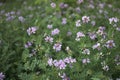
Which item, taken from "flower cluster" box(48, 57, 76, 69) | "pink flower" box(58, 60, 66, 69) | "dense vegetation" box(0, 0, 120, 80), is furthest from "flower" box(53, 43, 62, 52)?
"pink flower" box(58, 60, 66, 69)

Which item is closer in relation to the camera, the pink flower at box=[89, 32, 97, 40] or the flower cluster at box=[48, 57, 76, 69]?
the flower cluster at box=[48, 57, 76, 69]

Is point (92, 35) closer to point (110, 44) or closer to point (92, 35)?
point (92, 35)

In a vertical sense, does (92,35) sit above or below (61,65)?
above

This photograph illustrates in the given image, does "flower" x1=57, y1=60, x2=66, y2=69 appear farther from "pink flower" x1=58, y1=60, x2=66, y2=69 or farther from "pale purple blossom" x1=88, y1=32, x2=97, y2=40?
"pale purple blossom" x1=88, y1=32, x2=97, y2=40

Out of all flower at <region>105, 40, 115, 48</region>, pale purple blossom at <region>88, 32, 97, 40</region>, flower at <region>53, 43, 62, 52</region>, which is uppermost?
pale purple blossom at <region>88, 32, 97, 40</region>

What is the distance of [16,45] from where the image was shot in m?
3.97

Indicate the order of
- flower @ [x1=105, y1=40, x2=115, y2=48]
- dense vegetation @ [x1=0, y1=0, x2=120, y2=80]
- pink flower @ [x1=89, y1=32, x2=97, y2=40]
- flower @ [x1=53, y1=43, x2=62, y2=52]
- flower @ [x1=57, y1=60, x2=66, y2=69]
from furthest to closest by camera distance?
pink flower @ [x1=89, y1=32, x2=97, y2=40]
flower @ [x1=53, y1=43, x2=62, y2=52]
flower @ [x1=105, y1=40, x2=115, y2=48]
dense vegetation @ [x1=0, y1=0, x2=120, y2=80]
flower @ [x1=57, y1=60, x2=66, y2=69]

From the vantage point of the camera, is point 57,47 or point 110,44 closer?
point 110,44

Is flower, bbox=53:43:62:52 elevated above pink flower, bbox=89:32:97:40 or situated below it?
below

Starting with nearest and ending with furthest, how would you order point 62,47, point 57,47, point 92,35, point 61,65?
1. point 61,65
2. point 57,47
3. point 92,35
4. point 62,47

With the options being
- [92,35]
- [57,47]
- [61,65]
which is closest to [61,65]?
[61,65]

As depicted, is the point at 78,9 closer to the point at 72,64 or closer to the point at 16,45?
the point at 16,45

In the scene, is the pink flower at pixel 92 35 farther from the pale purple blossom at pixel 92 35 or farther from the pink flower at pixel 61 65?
the pink flower at pixel 61 65

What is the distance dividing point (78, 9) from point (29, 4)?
1.45 metres
